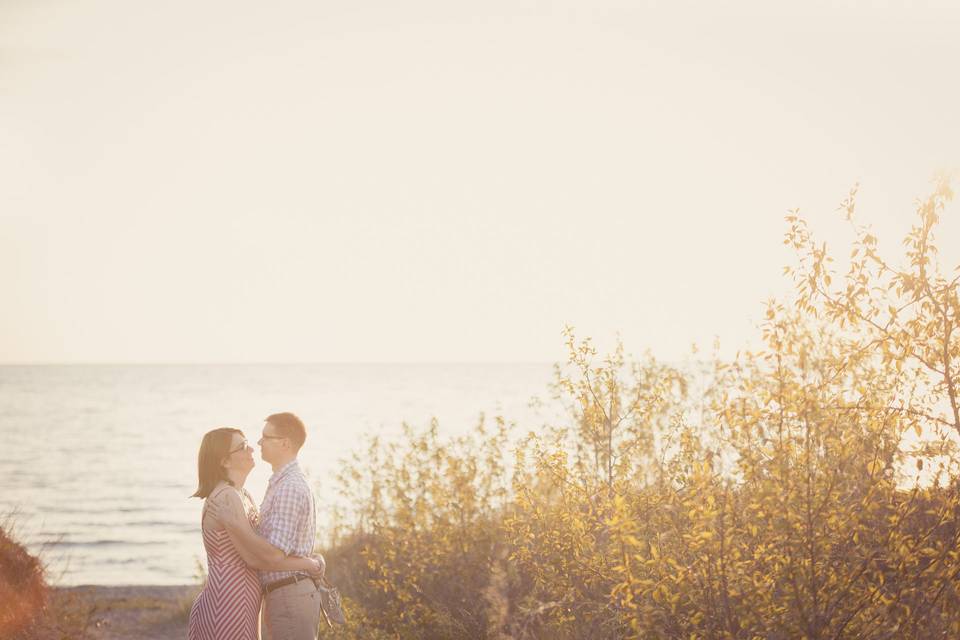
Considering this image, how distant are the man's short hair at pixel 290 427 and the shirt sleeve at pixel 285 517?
1.20ft

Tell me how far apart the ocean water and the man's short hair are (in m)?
3.59

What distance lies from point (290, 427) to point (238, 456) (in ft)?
1.40

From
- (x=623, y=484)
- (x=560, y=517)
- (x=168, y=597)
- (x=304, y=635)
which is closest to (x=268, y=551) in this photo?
(x=304, y=635)

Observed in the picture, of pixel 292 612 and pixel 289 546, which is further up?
pixel 289 546

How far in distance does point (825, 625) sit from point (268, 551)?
362 cm

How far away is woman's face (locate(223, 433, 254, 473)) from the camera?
253 inches

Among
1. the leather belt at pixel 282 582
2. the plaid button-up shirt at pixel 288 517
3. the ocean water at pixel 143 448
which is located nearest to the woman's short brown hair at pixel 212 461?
the plaid button-up shirt at pixel 288 517

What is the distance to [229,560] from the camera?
6.30m

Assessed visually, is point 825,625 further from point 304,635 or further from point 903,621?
point 304,635

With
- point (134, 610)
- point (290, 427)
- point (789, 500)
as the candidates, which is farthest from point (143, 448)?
point (789, 500)

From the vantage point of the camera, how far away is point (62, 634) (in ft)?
36.3

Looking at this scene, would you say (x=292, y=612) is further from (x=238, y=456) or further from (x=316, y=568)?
(x=238, y=456)

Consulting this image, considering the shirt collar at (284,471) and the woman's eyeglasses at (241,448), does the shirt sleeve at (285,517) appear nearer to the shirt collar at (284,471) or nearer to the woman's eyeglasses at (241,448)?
the shirt collar at (284,471)

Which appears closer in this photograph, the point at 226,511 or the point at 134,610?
the point at 226,511
